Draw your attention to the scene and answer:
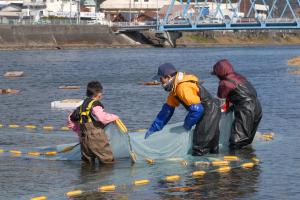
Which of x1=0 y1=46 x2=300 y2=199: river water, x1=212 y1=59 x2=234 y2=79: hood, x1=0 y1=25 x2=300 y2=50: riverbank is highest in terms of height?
x1=212 y1=59 x2=234 y2=79: hood

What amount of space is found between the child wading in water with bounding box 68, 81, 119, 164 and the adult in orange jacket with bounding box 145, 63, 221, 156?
4.15ft

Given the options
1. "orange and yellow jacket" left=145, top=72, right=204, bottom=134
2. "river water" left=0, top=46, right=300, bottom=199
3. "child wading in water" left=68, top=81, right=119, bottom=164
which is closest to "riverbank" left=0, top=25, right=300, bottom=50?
"river water" left=0, top=46, right=300, bottom=199

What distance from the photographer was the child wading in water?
18156 millimetres

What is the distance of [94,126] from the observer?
1825cm

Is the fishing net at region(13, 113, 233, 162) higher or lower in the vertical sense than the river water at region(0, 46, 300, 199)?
higher

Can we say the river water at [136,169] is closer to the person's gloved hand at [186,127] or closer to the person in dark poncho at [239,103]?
the person in dark poncho at [239,103]

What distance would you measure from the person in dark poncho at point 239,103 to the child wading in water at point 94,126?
339cm

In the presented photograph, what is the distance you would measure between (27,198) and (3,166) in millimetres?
3743

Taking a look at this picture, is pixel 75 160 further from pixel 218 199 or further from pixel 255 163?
pixel 218 199

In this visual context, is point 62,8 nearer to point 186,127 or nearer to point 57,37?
point 57,37

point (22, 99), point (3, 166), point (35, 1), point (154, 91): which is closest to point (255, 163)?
point (3, 166)

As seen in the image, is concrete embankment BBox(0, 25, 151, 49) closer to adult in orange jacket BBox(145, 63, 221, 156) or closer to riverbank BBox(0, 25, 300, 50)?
riverbank BBox(0, 25, 300, 50)

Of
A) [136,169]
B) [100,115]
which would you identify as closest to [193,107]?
[136,169]

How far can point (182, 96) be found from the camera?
728 inches
